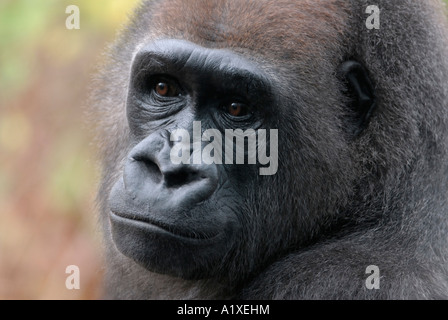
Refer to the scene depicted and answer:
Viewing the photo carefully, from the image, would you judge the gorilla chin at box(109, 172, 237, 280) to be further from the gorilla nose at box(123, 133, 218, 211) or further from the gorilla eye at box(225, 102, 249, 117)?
the gorilla eye at box(225, 102, 249, 117)

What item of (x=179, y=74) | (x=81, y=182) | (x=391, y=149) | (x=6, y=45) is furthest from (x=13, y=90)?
(x=391, y=149)

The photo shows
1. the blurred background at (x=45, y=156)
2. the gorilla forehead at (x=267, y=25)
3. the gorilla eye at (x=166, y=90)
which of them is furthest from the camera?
the blurred background at (x=45, y=156)

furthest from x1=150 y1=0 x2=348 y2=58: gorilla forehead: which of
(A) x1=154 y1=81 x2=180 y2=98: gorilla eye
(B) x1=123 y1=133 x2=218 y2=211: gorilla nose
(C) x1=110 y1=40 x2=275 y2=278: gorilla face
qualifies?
(B) x1=123 y1=133 x2=218 y2=211: gorilla nose

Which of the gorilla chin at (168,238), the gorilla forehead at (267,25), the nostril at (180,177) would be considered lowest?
the gorilla chin at (168,238)

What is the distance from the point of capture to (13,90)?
9.49 meters

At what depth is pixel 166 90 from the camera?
433cm

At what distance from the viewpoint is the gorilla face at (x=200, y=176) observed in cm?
381

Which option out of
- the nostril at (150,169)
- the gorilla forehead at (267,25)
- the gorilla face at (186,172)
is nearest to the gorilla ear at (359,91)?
the gorilla forehead at (267,25)

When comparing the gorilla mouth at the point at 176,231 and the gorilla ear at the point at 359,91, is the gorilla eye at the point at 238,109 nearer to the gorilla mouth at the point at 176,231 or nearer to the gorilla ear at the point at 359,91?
the gorilla ear at the point at 359,91

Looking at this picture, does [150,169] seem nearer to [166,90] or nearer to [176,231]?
[176,231]

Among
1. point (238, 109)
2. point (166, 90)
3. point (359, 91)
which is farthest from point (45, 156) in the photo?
point (359, 91)

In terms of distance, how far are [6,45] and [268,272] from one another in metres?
5.92

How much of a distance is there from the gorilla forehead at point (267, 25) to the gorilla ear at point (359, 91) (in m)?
0.18
